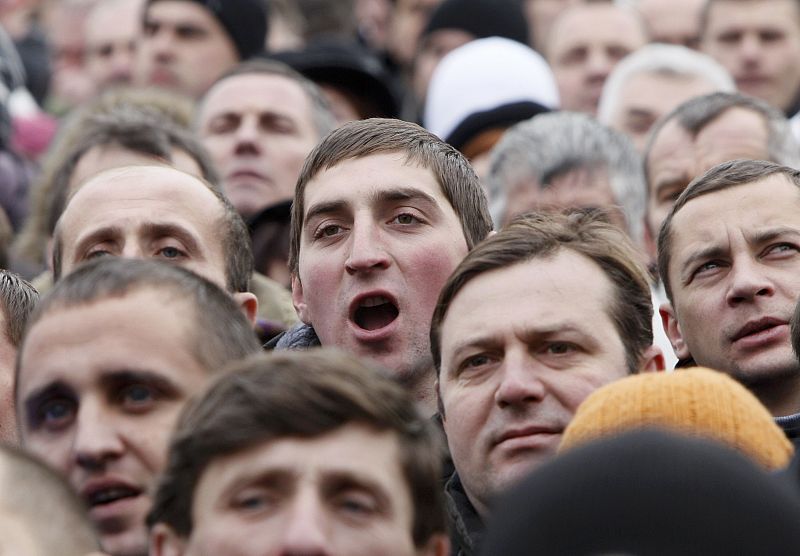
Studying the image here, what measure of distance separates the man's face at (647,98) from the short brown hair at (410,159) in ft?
9.66

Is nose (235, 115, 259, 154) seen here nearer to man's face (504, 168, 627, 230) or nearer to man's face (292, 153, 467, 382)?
man's face (504, 168, 627, 230)

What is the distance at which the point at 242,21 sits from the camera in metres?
9.70

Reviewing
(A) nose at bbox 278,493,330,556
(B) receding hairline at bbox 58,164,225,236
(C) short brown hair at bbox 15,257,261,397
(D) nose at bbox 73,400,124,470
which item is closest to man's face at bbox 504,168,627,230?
(B) receding hairline at bbox 58,164,225,236

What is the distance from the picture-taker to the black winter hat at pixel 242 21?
9.62 m

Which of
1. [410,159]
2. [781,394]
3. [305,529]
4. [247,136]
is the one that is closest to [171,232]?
[410,159]

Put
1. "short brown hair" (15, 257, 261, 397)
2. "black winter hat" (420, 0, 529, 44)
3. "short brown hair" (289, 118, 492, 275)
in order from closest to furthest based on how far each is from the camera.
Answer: "short brown hair" (15, 257, 261, 397) → "short brown hair" (289, 118, 492, 275) → "black winter hat" (420, 0, 529, 44)

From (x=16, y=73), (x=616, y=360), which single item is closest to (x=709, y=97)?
(x=616, y=360)

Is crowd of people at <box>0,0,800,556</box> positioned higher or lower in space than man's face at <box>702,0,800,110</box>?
lower

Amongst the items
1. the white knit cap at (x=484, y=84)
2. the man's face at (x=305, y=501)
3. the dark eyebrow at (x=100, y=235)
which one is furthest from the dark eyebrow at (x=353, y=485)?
the white knit cap at (x=484, y=84)

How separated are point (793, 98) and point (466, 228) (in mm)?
4157

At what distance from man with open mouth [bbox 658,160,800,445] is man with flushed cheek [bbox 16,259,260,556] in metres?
1.60

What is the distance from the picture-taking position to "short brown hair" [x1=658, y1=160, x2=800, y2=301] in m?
5.75

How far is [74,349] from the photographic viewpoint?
431 centimetres

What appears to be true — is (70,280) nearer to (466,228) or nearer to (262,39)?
(466,228)
